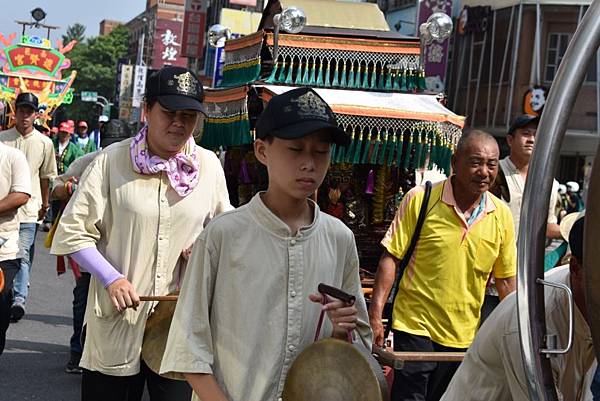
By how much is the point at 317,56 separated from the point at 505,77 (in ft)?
89.1

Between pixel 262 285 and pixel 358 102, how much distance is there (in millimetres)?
4832

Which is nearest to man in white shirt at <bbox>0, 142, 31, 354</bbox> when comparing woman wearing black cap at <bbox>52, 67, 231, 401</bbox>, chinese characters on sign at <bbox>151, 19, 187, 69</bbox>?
woman wearing black cap at <bbox>52, 67, 231, 401</bbox>

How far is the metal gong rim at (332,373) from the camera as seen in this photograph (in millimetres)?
2826

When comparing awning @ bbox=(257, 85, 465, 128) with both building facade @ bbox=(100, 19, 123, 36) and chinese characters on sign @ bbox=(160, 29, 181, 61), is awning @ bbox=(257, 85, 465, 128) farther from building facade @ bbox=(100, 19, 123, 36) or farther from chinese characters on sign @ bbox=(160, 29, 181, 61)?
building facade @ bbox=(100, 19, 123, 36)

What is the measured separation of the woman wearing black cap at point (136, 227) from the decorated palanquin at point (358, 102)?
3314 mm

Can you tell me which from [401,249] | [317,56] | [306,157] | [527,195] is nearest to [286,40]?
[317,56]

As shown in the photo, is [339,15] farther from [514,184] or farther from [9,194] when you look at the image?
[9,194]

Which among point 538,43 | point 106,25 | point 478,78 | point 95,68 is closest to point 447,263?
point 538,43

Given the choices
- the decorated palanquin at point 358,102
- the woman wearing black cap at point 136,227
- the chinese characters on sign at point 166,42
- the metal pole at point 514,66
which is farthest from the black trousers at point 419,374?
the chinese characters on sign at point 166,42

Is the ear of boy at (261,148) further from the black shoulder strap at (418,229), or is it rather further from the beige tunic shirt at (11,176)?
the beige tunic shirt at (11,176)

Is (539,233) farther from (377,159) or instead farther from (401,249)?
(377,159)

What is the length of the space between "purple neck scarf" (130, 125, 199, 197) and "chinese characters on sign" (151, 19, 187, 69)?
39453 millimetres

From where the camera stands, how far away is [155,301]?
4.22 m

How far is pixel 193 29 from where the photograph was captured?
121ft
